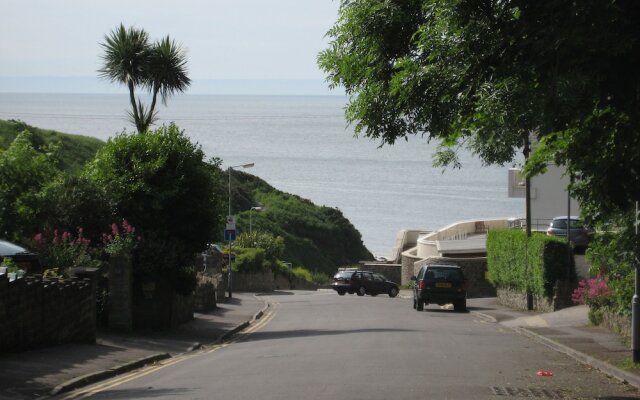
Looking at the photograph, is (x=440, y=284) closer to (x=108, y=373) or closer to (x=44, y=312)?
(x=44, y=312)

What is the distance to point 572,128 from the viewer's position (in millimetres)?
14203

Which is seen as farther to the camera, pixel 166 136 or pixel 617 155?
pixel 166 136

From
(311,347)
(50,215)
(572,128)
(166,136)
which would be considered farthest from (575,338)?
(50,215)

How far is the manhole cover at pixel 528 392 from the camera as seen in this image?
13367mm

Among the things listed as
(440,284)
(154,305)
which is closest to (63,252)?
(154,305)

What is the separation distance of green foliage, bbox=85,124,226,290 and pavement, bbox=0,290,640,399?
81.7 inches

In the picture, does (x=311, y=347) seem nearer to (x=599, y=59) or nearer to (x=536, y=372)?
(x=536, y=372)

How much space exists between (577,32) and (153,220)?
16.2 meters

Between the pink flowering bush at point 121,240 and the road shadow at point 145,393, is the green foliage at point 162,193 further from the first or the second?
the road shadow at point 145,393

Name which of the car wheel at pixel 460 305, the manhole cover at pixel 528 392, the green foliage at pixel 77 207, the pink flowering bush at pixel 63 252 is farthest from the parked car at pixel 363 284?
the manhole cover at pixel 528 392

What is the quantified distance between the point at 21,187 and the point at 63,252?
5.41 m

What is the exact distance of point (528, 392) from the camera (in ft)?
45.0

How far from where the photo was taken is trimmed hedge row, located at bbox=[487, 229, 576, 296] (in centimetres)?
3234

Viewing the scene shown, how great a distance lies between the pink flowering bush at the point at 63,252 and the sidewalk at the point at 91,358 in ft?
6.23
